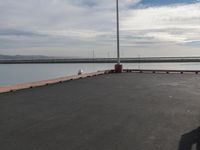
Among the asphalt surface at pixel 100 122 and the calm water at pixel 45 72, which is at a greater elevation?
the asphalt surface at pixel 100 122

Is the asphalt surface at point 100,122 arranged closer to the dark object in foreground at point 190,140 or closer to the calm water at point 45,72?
the dark object in foreground at point 190,140

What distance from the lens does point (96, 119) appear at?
853cm

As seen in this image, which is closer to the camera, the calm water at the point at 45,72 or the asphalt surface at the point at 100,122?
the asphalt surface at the point at 100,122

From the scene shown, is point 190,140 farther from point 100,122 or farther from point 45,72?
point 45,72

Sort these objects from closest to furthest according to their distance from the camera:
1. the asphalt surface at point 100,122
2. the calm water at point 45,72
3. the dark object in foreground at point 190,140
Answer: the dark object in foreground at point 190,140 → the asphalt surface at point 100,122 → the calm water at point 45,72

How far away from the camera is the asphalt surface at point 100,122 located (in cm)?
632

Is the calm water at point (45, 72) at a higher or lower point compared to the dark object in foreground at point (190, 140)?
lower

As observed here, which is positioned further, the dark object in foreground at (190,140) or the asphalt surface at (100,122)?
the asphalt surface at (100,122)

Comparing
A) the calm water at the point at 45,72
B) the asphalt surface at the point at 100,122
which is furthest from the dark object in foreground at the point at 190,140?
the calm water at the point at 45,72

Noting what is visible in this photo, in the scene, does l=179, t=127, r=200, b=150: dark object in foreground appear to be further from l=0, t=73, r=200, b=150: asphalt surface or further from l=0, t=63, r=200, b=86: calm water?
l=0, t=63, r=200, b=86: calm water

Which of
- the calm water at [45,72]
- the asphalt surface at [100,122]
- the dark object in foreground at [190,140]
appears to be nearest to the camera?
the dark object in foreground at [190,140]

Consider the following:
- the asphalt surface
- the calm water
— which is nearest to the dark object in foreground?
the asphalt surface

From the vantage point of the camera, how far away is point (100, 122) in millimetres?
8164

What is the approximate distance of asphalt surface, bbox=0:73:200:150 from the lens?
6.32 m
